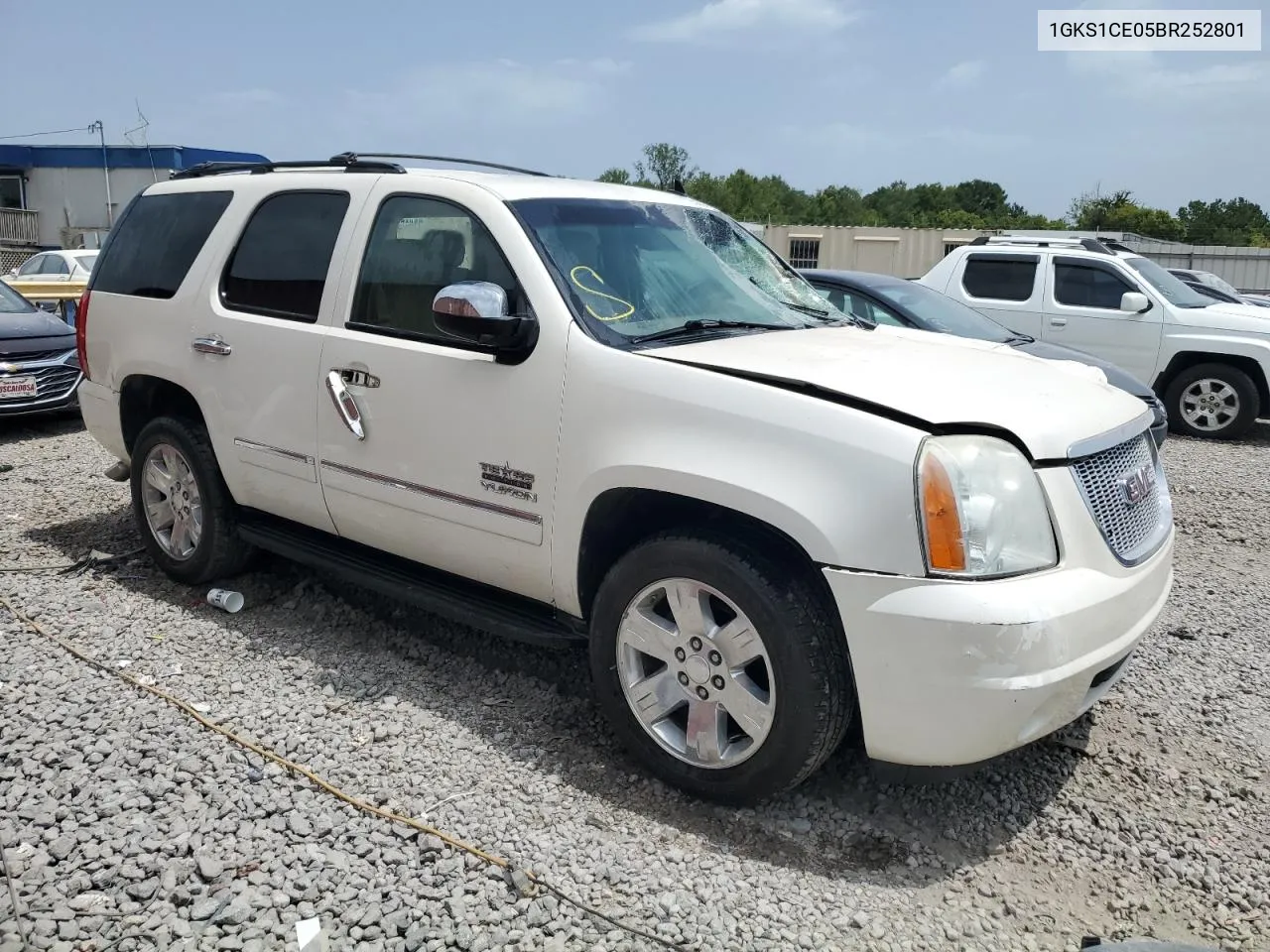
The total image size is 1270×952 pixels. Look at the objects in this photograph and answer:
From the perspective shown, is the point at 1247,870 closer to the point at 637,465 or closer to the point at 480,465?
the point at 637,465

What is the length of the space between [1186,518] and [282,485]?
19.1 ft

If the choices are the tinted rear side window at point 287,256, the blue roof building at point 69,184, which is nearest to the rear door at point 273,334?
the tinted rear side window at point 287,256

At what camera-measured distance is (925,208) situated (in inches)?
3543

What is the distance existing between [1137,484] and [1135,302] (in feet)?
26.5

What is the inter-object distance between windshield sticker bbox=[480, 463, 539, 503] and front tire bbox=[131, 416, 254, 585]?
1.86m

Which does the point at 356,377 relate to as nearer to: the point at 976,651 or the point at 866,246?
the point at 976,651

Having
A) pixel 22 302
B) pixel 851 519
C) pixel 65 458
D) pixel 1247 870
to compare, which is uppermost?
pixel 22 302

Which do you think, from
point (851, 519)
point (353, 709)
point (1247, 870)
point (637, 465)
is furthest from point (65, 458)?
point (1247, 870)

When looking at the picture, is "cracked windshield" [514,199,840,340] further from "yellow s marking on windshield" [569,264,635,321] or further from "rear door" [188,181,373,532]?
"rear door" [188,181,373,532]

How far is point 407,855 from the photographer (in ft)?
9.70

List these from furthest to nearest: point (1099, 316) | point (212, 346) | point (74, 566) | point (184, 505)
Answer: point (1099, 316), point (74, 566), point (184, 505), point (212, 346)

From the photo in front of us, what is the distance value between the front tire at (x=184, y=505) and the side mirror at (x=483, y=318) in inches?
78.6

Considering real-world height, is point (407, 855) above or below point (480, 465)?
below

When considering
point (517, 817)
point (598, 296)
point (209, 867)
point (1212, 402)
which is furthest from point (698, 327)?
point (1212, 402)
